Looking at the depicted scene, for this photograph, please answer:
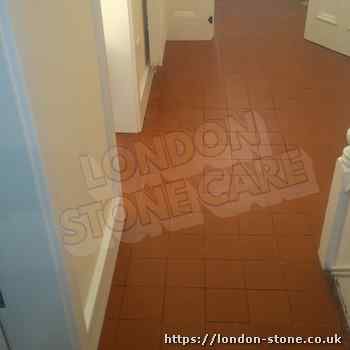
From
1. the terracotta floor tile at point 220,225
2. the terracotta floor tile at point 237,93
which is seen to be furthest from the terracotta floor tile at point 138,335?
the terracotta floor tile at point 237,93

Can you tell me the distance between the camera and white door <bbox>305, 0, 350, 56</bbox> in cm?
325

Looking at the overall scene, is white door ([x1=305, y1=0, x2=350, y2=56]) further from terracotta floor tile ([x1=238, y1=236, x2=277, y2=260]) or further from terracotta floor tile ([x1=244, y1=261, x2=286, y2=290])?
terracotta floor tile ([x1=244, y1=261, x2=286, y2=290])

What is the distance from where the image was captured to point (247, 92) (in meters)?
2.95

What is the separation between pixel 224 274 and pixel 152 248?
31cm

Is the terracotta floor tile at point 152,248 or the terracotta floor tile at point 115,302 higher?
the terracotta floor tile at point 152,248

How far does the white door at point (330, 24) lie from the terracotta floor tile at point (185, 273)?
219 cm

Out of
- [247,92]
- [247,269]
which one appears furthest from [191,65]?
[247,269]

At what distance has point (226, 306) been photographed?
1.69 metres

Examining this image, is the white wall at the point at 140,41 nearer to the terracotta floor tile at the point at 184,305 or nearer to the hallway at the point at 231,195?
the hallway at the point at 231,195

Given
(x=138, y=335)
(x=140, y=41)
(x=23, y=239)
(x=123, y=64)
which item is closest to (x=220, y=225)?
(x=138, y=335)

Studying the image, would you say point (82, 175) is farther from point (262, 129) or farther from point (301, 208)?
point (262, 129)

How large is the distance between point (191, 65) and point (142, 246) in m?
1.71

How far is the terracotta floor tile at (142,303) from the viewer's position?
1.67 m

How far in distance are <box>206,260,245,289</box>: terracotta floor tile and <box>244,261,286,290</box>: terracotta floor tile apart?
30mm
